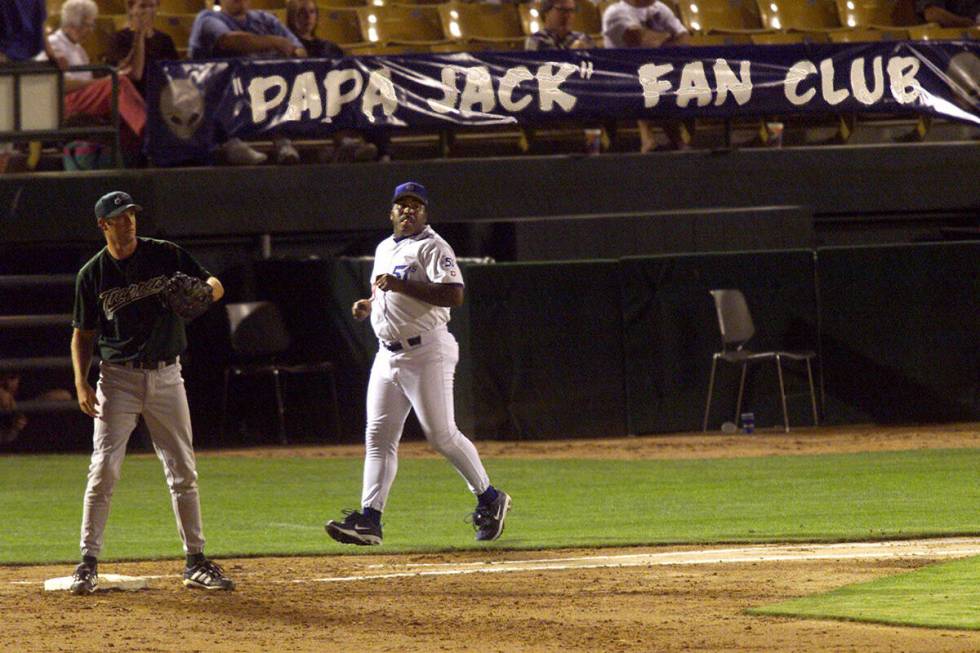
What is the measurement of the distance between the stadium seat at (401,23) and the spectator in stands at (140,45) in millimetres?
2712

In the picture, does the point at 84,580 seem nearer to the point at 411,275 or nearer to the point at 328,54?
the point at 411,275

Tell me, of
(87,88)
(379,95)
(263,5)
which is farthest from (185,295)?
(263,5)

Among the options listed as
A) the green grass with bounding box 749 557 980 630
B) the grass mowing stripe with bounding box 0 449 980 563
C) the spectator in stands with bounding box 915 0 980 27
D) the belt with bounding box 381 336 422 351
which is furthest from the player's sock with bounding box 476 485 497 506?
the spectator in stands with bounding box 915 0 980 27

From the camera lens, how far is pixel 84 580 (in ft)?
27.7

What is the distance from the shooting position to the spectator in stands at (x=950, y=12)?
1984cm

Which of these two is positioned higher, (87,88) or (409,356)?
(87,88)

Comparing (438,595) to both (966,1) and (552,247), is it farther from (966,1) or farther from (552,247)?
(966,1)

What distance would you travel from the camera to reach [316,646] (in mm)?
7082

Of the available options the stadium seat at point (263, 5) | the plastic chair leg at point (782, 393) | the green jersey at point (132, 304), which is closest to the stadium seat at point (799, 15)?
the plastic chair leg at point (782, 393)

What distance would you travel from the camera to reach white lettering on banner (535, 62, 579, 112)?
54.7 ft

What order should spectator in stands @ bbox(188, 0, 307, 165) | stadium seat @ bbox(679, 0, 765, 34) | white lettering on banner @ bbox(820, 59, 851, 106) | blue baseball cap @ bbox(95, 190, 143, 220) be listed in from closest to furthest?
blue baseball cap @ bbox(95, 190, 143, 220)
spectator in stands @ bbox(188, 0, 307, 165)
white lettering on banner @ bbox(820, 59, 851, 106)
stadium seat @ bbox(679, 0, 765, 34)

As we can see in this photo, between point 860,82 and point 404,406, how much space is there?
8976 mm

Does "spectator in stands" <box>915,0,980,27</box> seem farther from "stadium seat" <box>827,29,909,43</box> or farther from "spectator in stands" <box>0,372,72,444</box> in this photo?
"spectator in stands" <box>0,372,72,444</box>

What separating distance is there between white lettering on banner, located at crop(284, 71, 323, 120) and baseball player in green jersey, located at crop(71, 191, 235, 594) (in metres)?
7.92
